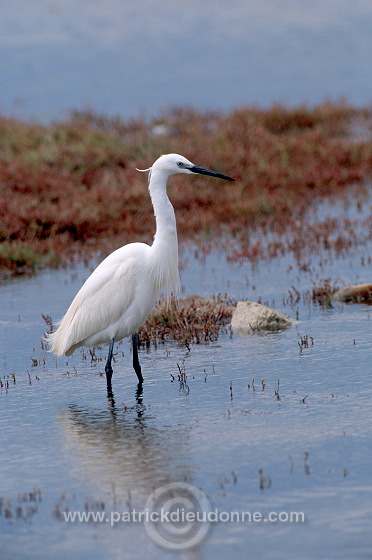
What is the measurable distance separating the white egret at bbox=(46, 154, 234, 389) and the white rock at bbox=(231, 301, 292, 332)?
5.40 ft

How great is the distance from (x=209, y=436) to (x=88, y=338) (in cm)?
234

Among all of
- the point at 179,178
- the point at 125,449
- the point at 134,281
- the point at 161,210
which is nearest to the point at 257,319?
the point at 134,281

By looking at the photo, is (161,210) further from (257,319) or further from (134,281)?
(257,319)

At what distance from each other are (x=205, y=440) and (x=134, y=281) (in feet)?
6.99

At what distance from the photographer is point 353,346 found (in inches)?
343

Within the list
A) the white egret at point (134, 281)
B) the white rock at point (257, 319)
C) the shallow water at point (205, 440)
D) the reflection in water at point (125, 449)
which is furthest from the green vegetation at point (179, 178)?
the reflection in water at point (125, 449)

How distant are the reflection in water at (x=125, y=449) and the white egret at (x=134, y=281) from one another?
0.85 meters

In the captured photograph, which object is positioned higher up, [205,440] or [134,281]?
[134,281]

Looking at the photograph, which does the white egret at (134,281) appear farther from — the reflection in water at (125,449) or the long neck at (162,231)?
the reflection in water at (125,449)

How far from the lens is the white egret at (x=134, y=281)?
314 inches

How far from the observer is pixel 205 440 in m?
6.32

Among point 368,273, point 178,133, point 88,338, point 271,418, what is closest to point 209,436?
point 271,418

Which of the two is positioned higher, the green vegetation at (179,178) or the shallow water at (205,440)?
the green vegetation at (179,178)

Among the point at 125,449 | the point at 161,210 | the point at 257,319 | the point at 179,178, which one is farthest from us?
the point at 179,178
